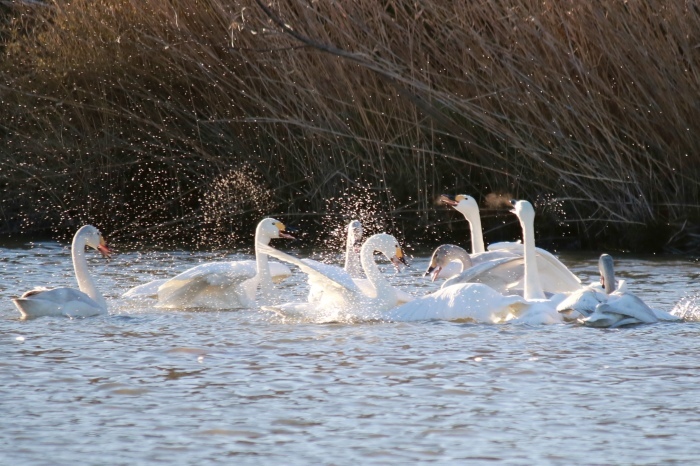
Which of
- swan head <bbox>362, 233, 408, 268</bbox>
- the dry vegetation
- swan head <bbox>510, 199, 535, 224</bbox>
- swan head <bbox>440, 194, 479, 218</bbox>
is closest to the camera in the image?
swan head <bbox>362, 233, 408, 268</bbox>

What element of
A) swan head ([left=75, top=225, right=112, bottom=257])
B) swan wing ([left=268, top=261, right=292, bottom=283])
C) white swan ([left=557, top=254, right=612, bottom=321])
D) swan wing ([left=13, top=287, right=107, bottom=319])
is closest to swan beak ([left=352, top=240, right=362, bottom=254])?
swan wing ([left=268, top=261, right=292, bottom=283])

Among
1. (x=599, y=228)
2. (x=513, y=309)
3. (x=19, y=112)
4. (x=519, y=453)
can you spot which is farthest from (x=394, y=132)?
(x=519, y=453)

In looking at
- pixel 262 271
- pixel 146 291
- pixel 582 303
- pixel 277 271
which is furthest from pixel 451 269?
pixel 146 291

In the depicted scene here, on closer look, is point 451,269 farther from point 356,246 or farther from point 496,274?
point 356,246

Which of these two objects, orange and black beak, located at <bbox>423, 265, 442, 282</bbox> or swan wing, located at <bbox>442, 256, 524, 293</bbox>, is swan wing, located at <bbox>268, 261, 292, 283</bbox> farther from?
swan wing, located at <bbox>442, 256, 524, 293</bbox>

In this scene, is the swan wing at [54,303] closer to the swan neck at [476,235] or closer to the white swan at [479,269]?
the white swan at [479,269]

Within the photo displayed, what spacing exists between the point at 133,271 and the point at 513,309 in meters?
4.19

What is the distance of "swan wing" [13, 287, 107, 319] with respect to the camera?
8.04 m

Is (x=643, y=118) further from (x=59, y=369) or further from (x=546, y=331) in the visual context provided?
(x=59, y=369)

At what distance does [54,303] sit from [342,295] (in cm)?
172

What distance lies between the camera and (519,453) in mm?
4652

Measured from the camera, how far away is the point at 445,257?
9508 mm

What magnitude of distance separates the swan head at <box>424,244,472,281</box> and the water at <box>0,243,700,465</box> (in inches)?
60.0

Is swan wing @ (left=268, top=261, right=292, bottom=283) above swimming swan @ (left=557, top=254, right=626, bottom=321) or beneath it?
above
